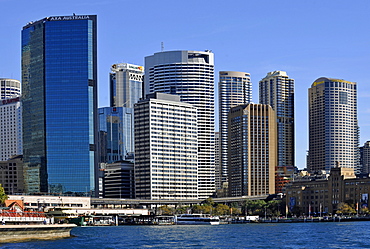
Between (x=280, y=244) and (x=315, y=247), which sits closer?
(x=315, y=247)

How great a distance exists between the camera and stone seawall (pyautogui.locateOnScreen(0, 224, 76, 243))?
130500 mm

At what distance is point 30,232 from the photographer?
5374 inches

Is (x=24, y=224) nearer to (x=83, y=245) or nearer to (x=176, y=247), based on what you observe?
(x=83, y=245)

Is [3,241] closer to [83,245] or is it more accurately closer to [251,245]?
[83,245]

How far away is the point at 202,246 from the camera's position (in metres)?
136

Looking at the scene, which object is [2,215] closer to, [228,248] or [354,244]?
[228,248]

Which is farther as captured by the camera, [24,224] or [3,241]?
[24,224]

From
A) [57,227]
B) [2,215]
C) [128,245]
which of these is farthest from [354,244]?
[2,215]

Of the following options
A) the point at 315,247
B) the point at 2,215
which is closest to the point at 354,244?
the point at 315,247

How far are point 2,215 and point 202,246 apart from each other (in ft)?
131

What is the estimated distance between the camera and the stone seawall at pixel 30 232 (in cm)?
13050

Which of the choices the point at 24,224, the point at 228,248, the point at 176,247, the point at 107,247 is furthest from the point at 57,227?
the point at 228,248

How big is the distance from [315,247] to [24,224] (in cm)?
5744

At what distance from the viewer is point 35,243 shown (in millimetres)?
132250
